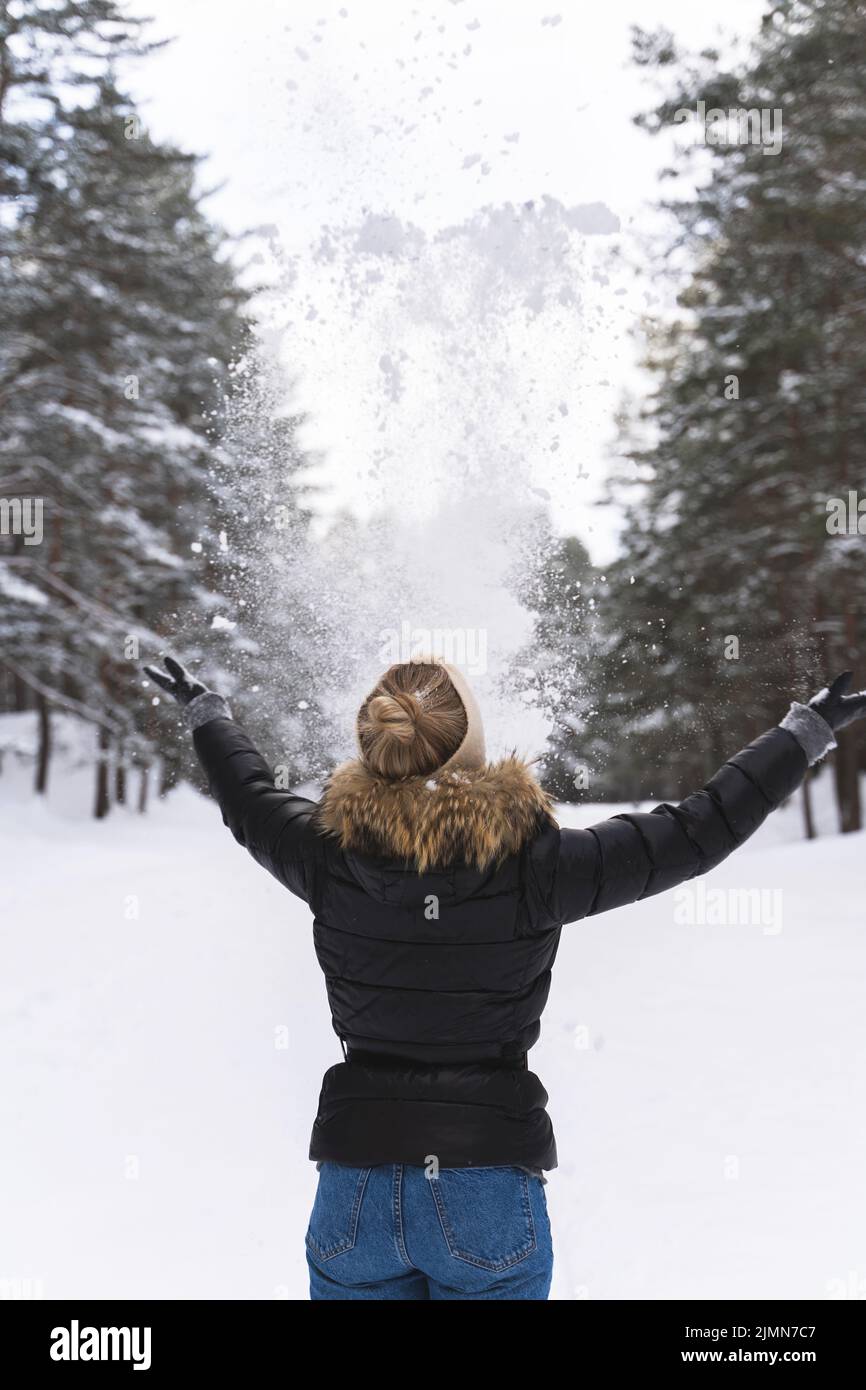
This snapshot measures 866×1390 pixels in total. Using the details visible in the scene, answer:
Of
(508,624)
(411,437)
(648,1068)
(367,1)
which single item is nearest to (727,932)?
(648,1068)

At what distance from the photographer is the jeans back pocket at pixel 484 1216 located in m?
1.87

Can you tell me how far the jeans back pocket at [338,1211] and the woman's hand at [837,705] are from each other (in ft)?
→ 4.67

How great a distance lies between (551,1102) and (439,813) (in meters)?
4.09

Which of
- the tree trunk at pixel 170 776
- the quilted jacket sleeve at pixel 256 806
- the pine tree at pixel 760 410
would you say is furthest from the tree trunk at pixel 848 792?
the quilted jacket sleeve at pixel 256 806

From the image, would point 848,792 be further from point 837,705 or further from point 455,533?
point 837,705

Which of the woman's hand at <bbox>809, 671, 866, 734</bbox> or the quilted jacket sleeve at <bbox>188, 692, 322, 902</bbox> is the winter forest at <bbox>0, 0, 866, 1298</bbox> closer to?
the quilted jacket sleeve at <bbox>188, 692, 322, 902</bbox>

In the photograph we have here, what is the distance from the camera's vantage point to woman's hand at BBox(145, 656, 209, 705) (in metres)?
2.58

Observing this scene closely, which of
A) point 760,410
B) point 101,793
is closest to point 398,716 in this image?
point 760,410

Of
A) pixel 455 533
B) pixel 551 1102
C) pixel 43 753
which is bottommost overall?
pixel 551 1102

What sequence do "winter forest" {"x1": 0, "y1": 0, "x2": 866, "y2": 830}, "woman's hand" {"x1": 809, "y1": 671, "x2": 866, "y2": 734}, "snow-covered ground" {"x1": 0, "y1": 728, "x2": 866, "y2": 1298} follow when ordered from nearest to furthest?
"woman's hand" {"x1": 809, "y1": 671, "x2": 866, "y2": 734}
"snow-covered ground" {"x1": 0, "y1": 728, "x2": 866, "y2": 1298}
"winter forest" {"x1": 0, "y1": 0, "x2": 866, "y2": 830}

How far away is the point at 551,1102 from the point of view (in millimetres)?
5453

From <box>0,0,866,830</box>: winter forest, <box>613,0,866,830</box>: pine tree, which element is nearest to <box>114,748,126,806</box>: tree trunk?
<box>0,0,866,830</box>: winter forest

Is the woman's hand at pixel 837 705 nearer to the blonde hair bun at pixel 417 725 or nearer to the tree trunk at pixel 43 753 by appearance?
the blonde hair bun at pixel 417 725

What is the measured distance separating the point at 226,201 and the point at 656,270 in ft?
8.64
